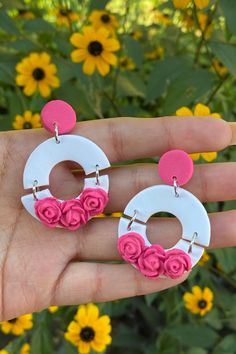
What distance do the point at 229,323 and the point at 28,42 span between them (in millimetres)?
862

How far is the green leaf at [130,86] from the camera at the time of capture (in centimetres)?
147

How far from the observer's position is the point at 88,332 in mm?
1188

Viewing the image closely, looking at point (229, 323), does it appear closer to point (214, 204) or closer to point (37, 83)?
point (214, 204)

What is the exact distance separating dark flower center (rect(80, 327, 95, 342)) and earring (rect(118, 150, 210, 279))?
1.03 feet

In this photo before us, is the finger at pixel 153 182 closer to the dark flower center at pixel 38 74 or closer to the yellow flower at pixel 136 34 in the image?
the dark flower center at pixel 38 74

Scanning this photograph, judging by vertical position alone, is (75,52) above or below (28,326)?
above

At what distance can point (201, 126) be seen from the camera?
0.96m

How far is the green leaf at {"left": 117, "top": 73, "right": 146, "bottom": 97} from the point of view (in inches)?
57.9

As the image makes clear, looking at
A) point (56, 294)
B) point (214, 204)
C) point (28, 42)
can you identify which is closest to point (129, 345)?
point (214, 204)

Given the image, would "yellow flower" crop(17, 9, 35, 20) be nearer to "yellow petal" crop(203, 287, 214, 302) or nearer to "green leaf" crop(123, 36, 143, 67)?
"green leaf" crop(123, 36, 143, 67)

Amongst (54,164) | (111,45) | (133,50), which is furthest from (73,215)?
(133,50)

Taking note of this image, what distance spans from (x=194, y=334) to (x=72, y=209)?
1.74ft

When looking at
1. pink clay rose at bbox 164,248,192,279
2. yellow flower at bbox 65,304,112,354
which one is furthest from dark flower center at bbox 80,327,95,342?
pink clay rose at bbox 164,248,192,279

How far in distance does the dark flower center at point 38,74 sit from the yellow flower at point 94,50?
0.34 feet
